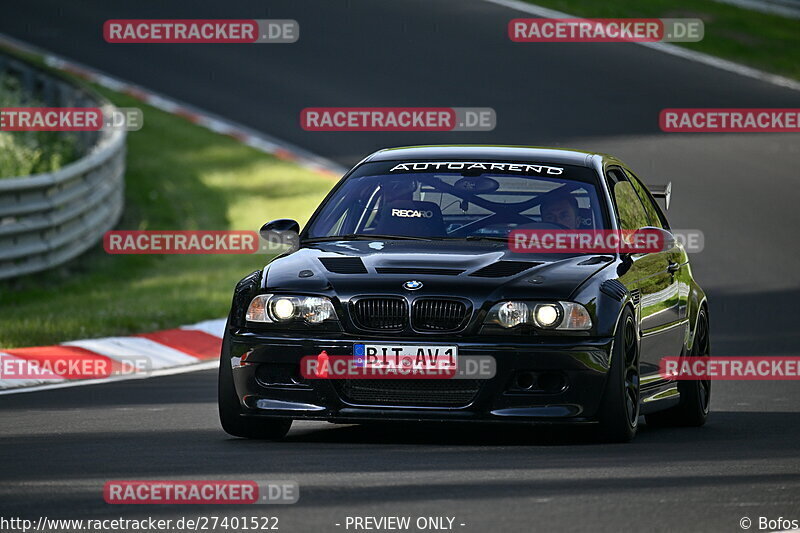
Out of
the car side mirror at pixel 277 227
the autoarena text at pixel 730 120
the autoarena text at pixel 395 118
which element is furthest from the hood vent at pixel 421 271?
the autoarena text at pixel 730 120

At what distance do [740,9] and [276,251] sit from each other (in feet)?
54.0

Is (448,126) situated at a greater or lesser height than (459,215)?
lesser

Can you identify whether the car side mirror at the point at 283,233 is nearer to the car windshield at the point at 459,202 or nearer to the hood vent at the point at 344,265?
the car windshield at the point at 459,202

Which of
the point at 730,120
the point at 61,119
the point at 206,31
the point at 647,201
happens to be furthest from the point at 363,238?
the point at 206,31

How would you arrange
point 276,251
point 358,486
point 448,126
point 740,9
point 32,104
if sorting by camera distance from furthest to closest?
point 740,9, point 448,126, point 32,104, point 276,251, point 358,486

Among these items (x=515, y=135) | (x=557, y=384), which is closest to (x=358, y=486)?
(x=557, y=384)

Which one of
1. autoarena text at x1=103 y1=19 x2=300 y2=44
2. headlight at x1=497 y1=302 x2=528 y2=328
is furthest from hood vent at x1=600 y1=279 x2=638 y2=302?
autoarena text at x1=103 y1=19 x2=300 y2=44

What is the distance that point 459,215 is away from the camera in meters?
9.48

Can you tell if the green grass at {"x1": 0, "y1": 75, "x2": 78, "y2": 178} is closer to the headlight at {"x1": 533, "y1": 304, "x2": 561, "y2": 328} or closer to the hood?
the hood

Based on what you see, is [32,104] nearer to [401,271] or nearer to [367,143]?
[367,143]

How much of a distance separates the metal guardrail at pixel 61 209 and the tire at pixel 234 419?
7.88 m

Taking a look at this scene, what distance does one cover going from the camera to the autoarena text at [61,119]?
21703mm

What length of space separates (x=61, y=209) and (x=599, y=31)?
50.5 feet

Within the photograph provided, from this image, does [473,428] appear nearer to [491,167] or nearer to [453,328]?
[453,328]
